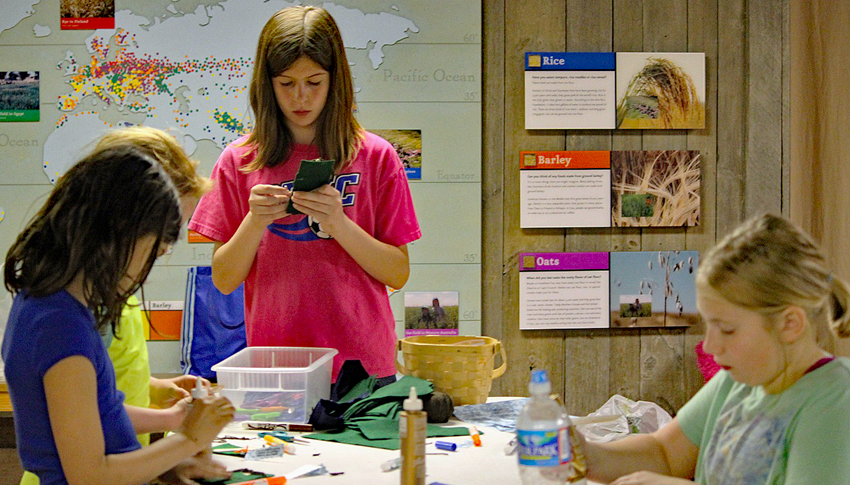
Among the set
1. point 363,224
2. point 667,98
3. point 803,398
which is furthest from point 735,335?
point 667,98

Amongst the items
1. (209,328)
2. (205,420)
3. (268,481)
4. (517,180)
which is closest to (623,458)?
(268,481)

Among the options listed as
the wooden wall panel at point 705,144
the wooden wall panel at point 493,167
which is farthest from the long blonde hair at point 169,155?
the wooden wall panel at point 705,144

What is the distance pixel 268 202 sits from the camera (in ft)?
6.09

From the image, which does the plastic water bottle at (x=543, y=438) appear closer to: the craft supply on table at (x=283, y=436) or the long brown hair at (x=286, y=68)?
the craft supply on table at (x=283, y=436)

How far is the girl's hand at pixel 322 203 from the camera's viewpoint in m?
1.86

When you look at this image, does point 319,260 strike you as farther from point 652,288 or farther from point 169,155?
point 652,288

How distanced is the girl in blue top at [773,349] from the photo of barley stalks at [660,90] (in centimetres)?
255

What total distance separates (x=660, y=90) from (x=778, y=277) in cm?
274

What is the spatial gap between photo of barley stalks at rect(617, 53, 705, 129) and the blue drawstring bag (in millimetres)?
2054

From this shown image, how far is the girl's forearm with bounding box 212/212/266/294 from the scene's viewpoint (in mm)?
1926

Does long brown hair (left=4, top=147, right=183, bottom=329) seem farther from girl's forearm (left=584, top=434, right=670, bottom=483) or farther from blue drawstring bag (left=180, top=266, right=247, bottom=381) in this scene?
blue drawstring bag (left=180, top=266, right=247, bottom=381)

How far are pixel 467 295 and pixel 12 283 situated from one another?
2.61m

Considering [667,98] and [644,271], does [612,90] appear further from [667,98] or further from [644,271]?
[644,271]

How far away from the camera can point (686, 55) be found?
150 inches
